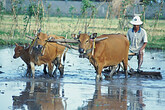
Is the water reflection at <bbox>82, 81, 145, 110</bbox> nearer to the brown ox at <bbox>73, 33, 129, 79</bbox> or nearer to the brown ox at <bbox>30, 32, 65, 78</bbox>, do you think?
the brown ox at <bbox>73, 33, 129, 79</bbox>

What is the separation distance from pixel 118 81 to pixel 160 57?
22.2 ft

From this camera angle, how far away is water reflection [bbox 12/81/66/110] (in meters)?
9.13

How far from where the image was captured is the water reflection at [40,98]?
30.0ft

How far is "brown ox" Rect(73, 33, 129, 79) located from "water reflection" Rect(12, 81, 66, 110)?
4.11ft

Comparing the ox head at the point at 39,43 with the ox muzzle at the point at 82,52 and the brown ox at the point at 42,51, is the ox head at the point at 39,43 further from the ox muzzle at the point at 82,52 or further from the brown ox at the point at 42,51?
the ox muzzle at the point at 82,52

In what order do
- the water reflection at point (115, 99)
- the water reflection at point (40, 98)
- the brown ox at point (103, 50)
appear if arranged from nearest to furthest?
the water reflection at point (40, 98) → the water reflection at point (115, 99) → the brown ox at point (103, 50)

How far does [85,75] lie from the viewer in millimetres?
14062

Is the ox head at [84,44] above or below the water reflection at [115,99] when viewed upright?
above

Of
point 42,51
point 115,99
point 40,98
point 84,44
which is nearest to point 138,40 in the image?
point 84,44

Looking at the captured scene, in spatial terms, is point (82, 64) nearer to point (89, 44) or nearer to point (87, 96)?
point (89, 44)

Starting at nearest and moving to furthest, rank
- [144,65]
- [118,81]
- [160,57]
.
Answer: [118,81], [144,65], [160,57]

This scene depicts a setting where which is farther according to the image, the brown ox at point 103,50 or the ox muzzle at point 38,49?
the ox muzzle at point 38,49

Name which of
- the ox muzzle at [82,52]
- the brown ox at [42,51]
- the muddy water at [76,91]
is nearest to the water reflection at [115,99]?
the muddy water at [76,91]

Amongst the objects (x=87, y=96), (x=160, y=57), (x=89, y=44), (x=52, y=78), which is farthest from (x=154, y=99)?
(x=160, y=57)
